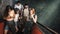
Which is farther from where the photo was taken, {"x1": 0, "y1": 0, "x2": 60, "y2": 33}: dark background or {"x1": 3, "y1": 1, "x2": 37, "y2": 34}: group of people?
{"x1": 0, "y1": 0, "x2": 60, "y2": 33}: dark background

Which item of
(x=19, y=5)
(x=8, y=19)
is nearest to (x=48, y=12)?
(x=19, y=5)

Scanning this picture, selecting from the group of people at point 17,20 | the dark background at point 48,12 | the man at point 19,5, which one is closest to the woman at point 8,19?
the group of people at point 17,20

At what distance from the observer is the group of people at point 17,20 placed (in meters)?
2.59

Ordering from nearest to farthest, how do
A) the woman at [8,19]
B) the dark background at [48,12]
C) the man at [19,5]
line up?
the woman at [8,19] < the man at [19,5] < the dark background at [48,12]

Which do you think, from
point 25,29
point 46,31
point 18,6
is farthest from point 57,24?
point 25,29

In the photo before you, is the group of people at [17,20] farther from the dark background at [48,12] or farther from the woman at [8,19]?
the dark background at [48,12]

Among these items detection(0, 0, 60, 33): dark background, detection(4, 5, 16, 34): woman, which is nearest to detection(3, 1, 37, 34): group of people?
detection(4, 5, 16, 34): woman

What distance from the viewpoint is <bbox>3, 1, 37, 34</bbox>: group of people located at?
259 cm

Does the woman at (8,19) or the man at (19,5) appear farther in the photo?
the man at (19,5)

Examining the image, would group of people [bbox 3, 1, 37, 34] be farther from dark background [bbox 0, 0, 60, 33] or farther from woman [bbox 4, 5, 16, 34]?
dark background [bbox 0, 0, 60, 33]

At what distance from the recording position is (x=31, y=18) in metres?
3.46

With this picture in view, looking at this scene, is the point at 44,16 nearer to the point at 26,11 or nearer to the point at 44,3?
the point at 44,3

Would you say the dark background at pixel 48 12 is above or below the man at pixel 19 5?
below

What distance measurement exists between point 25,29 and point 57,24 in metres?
2.56
